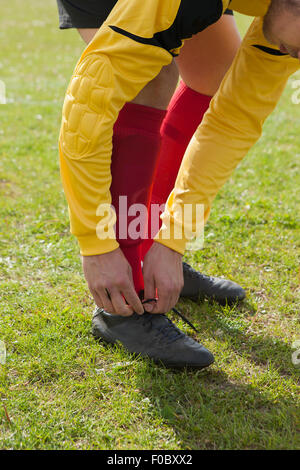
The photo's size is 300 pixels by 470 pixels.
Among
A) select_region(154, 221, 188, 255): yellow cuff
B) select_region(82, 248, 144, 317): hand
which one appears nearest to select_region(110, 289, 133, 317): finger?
select_region(82, 248, 144, 317): hand

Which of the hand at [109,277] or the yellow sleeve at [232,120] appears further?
the yellow sleeve at [232,120]

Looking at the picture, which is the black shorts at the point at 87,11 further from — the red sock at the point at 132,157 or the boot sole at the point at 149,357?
the boot sole at the point at 149,357

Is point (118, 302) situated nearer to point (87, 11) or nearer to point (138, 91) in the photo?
point (138, 91)

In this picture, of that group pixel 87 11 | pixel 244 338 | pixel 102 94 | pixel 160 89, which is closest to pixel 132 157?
pixel 160 89

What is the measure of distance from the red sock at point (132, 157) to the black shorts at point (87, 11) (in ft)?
1.10

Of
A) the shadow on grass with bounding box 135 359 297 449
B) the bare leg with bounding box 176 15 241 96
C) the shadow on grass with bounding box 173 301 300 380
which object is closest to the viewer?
the shadow on grass with bounding box 135 359 297 449

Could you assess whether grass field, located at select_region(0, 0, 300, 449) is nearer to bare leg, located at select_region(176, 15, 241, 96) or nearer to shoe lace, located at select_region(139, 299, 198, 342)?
shoe lace, located at select_region(139, 299, 198, 342)

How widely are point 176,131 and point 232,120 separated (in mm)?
446

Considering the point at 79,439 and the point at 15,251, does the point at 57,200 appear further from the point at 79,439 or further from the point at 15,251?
the point at 79,439

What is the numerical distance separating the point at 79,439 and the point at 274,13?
4.31ft

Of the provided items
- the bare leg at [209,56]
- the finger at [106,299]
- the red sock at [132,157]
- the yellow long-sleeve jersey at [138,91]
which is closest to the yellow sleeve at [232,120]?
the yellow long-sleeve jersey at [138,91]

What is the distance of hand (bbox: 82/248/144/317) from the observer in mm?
1530

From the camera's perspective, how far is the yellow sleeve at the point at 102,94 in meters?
1.31

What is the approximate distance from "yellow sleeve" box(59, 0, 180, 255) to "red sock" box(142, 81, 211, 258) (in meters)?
0.66
